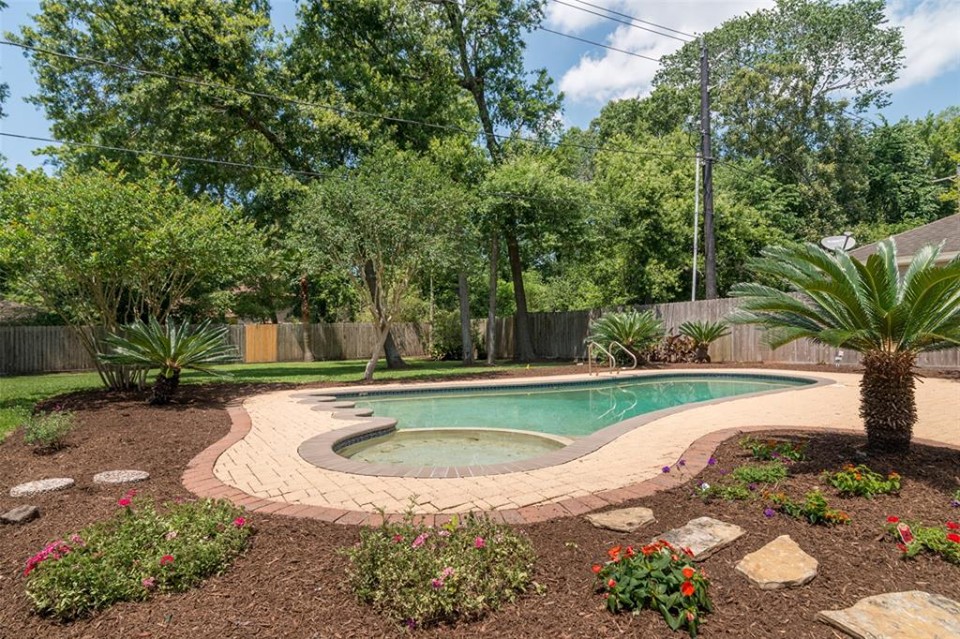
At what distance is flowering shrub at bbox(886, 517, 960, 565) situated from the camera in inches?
106

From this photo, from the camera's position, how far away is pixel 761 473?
12.5 ft

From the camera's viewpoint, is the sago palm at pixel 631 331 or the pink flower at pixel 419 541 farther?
the sago palm at pixel 631 331

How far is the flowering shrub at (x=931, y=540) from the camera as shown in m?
2.69

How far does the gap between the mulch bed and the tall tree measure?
1364 cm

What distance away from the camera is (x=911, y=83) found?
24938 mm

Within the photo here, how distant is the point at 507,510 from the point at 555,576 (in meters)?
0.92

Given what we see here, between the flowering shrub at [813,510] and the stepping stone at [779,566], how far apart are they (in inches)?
15.5

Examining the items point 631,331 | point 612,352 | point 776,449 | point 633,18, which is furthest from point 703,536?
point 633,18

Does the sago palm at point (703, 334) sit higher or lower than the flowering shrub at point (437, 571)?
higher

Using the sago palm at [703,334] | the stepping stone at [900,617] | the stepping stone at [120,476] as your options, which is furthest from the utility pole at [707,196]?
the stepping stone at [120,476]

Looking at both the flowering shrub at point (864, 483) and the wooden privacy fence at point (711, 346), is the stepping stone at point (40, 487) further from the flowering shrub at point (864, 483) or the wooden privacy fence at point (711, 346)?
the wooden privacy fence at point (711, 346)

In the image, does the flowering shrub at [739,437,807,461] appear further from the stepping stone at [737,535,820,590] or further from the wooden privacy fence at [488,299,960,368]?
the wooden privacy fence at [488,299,960,368]

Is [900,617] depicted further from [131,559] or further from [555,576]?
[131,559]

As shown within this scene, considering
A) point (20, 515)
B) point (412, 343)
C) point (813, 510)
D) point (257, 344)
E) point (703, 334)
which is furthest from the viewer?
point (412, 343)
